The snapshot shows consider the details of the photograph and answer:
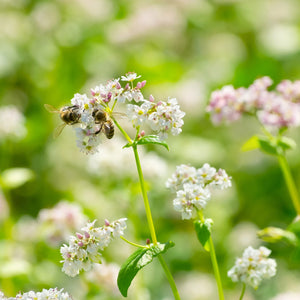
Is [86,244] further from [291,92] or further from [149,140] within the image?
[291,92]

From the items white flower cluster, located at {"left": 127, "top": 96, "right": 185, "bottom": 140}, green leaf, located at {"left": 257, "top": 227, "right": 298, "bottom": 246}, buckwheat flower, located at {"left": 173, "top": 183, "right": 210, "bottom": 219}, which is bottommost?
buckwheat flower, located at {"left": 173, "top": 183, "right": 210, "bottom": 219}

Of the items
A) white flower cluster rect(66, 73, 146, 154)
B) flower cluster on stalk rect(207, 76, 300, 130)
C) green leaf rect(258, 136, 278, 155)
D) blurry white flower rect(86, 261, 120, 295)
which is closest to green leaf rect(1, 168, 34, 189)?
blurry white flower rect(86, 261, 120, 295)

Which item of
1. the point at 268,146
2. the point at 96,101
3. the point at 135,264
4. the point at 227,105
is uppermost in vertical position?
the point at 227,105

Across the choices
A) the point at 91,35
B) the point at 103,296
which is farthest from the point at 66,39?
the point at 103,296

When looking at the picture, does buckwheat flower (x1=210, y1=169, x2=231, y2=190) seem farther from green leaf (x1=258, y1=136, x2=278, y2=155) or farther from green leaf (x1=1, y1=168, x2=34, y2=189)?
green leaf (x1=1, y1=168, x2=34, y2=189)

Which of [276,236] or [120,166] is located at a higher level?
[120,166]

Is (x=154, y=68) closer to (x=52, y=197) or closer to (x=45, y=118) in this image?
(x=45, y=118)

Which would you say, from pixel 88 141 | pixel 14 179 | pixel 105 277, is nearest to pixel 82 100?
pixel 88 141
